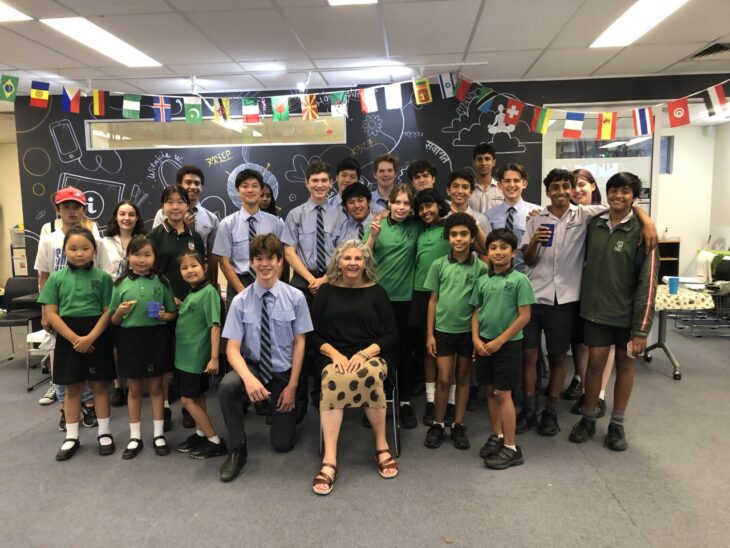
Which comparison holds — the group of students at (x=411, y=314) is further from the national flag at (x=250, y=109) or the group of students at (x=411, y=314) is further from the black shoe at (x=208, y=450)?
the national flag at (x=250, y=109)

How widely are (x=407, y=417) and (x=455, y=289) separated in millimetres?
965

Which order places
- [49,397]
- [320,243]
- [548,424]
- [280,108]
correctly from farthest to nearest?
[280,108] < [49,397] < [320,243] < [548,424]

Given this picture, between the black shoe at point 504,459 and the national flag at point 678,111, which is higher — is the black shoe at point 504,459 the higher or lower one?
the lower one

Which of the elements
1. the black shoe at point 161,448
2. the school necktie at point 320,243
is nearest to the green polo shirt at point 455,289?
the school necktie at point 320,243

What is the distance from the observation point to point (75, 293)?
2.62 m

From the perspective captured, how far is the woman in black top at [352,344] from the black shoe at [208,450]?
0.67m

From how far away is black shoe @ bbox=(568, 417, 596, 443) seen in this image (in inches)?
107

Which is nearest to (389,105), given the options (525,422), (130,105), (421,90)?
(421,90)

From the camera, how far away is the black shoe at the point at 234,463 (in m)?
2.39

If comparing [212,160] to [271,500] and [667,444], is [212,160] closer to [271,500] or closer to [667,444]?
[271,500]

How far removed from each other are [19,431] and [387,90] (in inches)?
170

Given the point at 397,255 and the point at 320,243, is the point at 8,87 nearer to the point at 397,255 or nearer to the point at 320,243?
the point at 320,243

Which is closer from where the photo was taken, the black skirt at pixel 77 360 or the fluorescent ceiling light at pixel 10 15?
the black skirt at pixel 77 360

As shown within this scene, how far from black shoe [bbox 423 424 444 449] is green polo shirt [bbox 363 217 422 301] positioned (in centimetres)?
82
